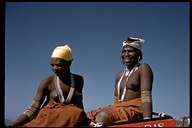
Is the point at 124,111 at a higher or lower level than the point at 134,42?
lower

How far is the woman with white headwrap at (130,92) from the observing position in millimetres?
3006

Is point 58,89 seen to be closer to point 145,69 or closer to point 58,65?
point 58,65

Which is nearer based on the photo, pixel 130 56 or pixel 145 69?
pixel 145 69

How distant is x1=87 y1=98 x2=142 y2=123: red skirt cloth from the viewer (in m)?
3.01

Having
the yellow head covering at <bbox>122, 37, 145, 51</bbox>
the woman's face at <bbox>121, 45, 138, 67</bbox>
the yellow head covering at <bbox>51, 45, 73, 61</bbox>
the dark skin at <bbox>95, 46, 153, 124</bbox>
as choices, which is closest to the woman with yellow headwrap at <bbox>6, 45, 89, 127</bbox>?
the yellow head covering at <bbox>51, 45, 73, 61</bbox>

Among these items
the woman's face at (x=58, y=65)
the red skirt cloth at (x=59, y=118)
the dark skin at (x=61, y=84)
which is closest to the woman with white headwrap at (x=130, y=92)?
the red skirt cloth at (x=59, y=118)

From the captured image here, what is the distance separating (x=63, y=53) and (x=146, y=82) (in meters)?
0.96

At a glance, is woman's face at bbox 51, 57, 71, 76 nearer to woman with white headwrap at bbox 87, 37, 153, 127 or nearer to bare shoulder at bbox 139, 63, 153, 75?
woman with white headwrap at bbox 87, 37, 153, 127

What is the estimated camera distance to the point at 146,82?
10.3 ft

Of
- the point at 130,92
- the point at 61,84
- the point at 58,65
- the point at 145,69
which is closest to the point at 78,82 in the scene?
the point at 61,84

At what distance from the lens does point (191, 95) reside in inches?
119

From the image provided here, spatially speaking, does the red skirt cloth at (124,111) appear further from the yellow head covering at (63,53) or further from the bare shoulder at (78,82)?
the yellow head covering at (63,53)

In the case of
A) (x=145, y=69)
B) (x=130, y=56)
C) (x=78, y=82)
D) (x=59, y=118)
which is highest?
(x=130, y=56)
